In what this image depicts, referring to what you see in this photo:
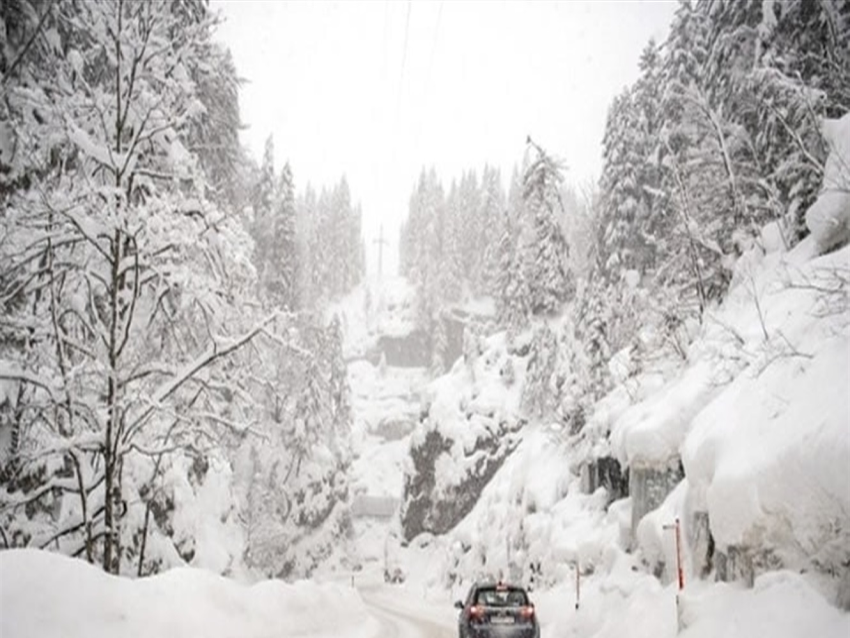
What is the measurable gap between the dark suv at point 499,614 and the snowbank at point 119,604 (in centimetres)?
332

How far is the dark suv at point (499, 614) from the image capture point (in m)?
12.5

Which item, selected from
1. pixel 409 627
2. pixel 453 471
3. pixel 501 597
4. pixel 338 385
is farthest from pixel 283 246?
pixel 501 597

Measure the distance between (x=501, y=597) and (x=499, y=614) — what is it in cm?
39

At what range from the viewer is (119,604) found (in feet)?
25.3

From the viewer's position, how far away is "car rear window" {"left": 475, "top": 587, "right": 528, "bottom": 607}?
12859 mm

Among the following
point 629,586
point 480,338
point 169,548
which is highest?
point 480,338

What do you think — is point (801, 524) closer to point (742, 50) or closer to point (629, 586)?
point (629, 586)

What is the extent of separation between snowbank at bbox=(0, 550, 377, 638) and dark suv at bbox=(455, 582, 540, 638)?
332cm

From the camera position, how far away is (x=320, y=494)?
52531 millimetres

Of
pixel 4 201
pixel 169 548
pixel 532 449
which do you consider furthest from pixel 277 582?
pixel 532 449

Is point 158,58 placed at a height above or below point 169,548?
above

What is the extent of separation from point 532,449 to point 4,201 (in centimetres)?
2826

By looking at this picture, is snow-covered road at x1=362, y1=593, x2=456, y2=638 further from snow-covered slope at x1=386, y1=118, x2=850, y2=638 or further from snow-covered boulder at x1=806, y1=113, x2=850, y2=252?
snow-covered boulder at x1=806, y1=113, x2=850, y2=252

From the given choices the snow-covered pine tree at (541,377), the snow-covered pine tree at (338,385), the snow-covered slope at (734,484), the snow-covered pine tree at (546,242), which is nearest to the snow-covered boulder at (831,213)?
the snow-covered slope at (734,484)
